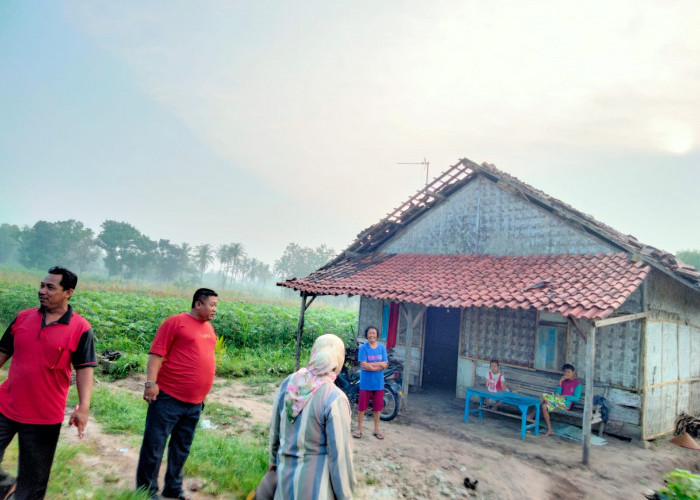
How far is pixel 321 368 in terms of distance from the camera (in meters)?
2.51

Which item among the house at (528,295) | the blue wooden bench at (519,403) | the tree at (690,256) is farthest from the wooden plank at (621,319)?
the tree at (690,256)

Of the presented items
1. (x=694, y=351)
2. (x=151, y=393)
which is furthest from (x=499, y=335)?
(x=151, y=393)

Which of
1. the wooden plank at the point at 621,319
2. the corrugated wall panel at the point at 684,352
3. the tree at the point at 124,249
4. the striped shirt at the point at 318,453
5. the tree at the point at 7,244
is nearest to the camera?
the striped shirt at the point at 318,453

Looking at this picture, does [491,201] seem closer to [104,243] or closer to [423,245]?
[423,245]

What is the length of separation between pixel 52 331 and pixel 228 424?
4.58m

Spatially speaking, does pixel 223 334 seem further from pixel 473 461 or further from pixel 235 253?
pixel 235 253

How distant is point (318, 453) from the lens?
94.0 inches

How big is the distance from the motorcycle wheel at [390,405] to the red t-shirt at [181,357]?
4.88 meters

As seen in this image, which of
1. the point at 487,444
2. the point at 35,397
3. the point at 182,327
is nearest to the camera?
the point at 35,397

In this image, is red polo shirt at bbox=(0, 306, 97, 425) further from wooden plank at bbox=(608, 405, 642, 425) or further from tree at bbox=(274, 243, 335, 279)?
tree at bbox=(274, 243, 335, 279)

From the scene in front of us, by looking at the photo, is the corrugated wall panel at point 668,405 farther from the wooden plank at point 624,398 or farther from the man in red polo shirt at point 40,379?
the man in red polo shirt at point 40,379

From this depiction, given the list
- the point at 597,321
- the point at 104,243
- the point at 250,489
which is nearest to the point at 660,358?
the point at 597,321

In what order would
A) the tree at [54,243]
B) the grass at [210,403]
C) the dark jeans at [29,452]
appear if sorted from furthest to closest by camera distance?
the tree at [54,243]
the grass at [210,403]
the dark jeans at [29,452]

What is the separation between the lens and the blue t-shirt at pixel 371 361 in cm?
663
